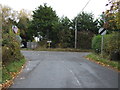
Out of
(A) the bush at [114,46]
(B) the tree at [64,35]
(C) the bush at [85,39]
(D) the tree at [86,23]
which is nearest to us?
(A) the bush at [114,46]

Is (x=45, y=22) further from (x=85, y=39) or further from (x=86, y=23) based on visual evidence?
(x=85, y=39)

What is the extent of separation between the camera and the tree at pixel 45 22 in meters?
46.3

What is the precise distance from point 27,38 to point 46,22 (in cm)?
997

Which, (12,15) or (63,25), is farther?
(12,15)

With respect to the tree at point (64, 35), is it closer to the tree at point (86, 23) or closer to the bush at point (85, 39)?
the bush at point (85, 39)

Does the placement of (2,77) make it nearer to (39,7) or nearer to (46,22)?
(46,22)

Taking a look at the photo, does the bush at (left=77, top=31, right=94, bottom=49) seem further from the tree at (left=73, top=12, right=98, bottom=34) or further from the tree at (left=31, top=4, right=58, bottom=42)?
the tree at (left=31, top=4, right=58, bottom=42)

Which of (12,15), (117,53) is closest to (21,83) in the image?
(117,53)

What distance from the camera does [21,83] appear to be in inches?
368

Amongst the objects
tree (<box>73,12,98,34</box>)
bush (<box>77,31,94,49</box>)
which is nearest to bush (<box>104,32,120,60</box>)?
bush (<box>77,31,94,49</box>)

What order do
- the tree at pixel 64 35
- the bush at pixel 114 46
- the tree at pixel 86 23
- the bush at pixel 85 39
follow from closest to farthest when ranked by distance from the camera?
the bush at pixel 114 46 < the bush at pixel 85 39 < the tree at pixel 64 35 < the tree at pixel 86 23

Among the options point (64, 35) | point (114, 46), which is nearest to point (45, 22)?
point (64, 35)

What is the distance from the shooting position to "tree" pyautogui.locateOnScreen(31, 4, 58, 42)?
4631 centimetres

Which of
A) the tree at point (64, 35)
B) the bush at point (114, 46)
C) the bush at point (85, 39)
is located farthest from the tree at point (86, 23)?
the bush at point (114, 46)
